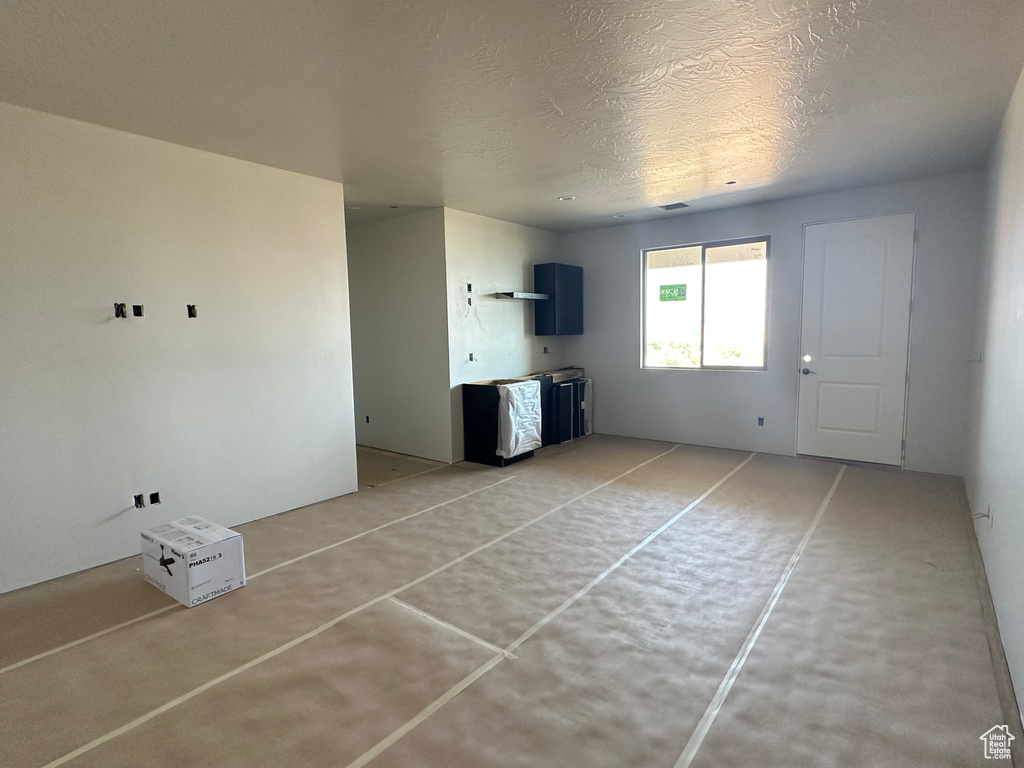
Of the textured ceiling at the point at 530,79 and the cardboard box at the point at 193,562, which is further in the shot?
the cardboard box at the point at 193,562

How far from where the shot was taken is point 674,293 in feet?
20.3

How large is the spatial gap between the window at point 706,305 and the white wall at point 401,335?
267 centimetres

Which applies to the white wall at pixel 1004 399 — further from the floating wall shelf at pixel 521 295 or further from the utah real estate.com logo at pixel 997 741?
the floating wall shelf at pixel 521 295

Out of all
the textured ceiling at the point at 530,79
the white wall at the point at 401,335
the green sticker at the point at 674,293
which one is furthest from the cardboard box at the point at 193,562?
the green sticker at the point at 674,293

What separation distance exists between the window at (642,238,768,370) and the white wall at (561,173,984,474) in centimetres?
13

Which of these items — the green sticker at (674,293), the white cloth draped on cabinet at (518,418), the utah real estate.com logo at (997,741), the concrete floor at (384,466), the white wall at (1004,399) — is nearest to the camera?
the utah real estate.com logo at (997,741)

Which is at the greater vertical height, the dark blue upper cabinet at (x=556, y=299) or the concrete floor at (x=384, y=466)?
the dark blue upper cabinet at (x=556, y=299)

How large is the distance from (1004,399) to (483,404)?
3.92 metres

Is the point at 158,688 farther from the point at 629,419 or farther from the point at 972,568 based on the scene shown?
the point at 629,419

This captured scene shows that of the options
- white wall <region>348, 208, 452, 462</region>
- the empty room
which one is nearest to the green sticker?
the empty room

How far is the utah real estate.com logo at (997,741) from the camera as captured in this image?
5.47 ft

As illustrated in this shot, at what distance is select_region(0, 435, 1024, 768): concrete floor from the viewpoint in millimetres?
1764

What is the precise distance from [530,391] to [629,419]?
169 cm

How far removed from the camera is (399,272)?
223 inches
